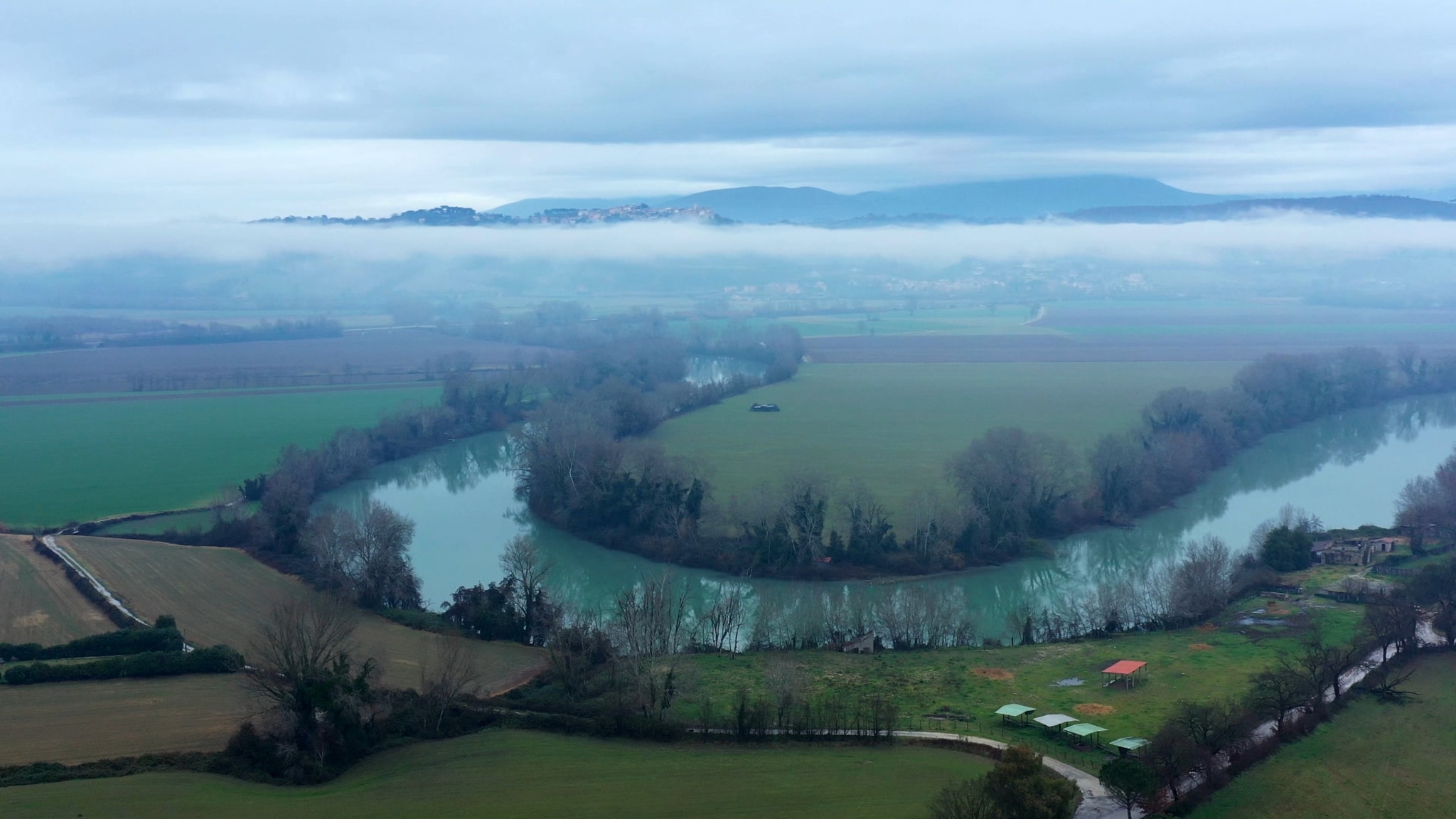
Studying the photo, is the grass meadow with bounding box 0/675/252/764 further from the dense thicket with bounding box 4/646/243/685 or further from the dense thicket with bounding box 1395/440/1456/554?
the dense thicket with bounding box 1395/440/1456/554

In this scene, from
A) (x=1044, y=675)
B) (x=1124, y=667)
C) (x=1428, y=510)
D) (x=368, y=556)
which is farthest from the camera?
(x=1428, y=510)

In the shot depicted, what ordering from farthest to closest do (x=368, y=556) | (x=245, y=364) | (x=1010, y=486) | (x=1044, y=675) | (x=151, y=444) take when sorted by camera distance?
(x=245, y=364) < (x=151, y=444) < (x=1010, y=486) < (x=368, y=556) < (x=1044, y=675)

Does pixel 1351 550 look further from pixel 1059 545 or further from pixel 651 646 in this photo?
pixel 651 646

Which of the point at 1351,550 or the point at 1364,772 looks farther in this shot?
the point at 1351,550

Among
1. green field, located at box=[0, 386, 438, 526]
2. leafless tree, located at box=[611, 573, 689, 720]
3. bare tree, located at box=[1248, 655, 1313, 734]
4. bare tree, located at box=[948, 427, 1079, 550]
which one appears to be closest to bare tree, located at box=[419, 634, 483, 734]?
leafless tree, located at box=[611, 573, 689, 720]

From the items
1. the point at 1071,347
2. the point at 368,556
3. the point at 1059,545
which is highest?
the point at 1071,347

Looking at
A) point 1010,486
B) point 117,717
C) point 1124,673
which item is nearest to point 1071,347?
point 1010,486

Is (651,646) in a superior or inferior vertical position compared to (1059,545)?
superior
